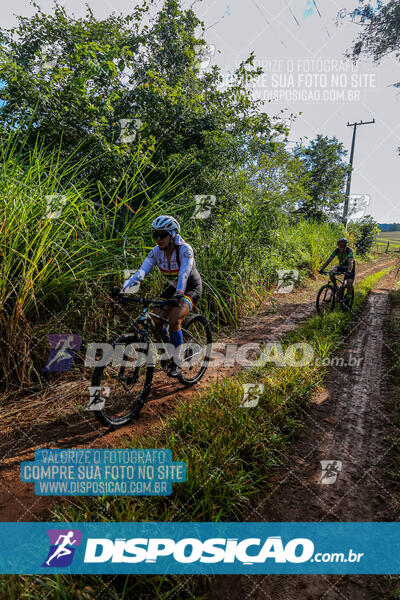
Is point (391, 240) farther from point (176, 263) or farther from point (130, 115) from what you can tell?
point (176, 263)

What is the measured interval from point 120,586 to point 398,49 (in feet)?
50.2

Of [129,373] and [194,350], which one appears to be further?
[194,350]

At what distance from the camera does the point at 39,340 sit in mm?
3336

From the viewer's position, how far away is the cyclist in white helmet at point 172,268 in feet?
10.9

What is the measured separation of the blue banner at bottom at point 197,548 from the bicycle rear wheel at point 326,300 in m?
5.72

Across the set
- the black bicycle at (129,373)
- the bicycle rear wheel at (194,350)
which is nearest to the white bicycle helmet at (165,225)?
the black bicycle at (129,373)

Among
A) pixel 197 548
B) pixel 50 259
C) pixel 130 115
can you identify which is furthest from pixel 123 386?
pixel 130 115

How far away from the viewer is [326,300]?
24.4 feet

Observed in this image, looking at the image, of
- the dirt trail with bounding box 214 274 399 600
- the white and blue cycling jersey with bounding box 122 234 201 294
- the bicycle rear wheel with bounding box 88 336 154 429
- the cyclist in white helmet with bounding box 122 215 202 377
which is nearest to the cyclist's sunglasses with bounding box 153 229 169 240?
the cyclist in white helmet with bounding box 122 215 202 377

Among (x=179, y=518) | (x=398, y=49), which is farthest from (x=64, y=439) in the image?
(x=398, y=49)

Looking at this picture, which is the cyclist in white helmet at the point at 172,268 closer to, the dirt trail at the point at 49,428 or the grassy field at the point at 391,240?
the dirt trail at the point at 49,428

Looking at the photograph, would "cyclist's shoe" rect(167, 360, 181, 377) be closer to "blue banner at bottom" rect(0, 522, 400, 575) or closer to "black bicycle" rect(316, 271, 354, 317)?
"blue banner at bottom" rect(0, 522, 400, 575)

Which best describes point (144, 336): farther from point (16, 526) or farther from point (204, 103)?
point (204, 103)

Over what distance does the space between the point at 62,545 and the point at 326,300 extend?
7243 millimetres
